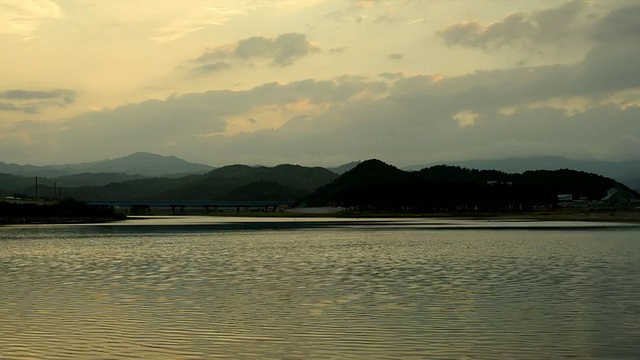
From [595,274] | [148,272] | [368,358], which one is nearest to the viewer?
[368,358]

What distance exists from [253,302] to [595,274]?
75.9 feet

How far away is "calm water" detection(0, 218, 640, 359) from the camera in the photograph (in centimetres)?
2375

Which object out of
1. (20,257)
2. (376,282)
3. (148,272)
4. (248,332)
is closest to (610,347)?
(248,332)

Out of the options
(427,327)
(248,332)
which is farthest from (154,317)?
(427,327)

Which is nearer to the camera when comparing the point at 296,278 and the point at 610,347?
the point at 610,347

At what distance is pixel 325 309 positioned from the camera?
32.7 meters

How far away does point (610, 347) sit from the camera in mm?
23438

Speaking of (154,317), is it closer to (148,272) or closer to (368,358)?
(368,358)

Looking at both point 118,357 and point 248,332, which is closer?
point 118,357

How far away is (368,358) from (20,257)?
5472 cm

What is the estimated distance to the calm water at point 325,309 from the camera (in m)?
23.8

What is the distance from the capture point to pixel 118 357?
22500 millimetres

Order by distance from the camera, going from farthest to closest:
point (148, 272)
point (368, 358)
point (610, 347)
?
point (148, 272)
point (610, 347)
point (368, 358)

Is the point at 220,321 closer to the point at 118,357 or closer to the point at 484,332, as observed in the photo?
the point at 118,357
